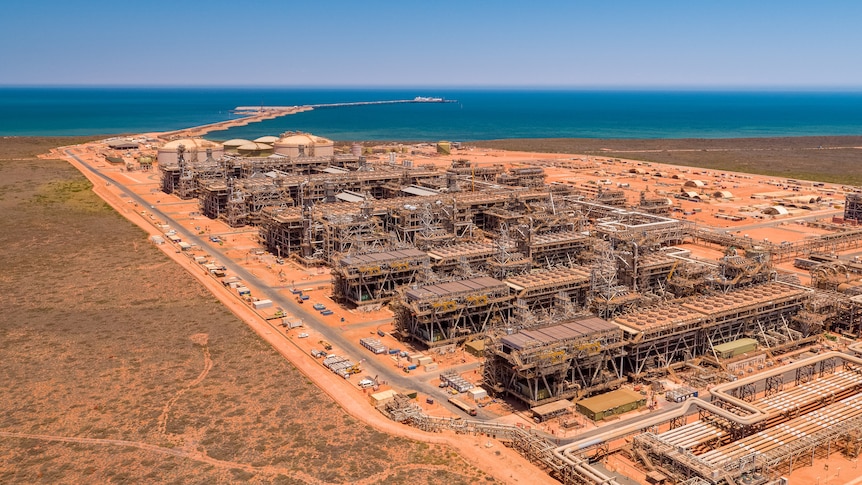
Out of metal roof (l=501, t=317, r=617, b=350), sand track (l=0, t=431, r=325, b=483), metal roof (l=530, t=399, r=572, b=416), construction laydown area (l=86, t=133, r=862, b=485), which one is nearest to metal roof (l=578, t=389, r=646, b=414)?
construction laydown area (l=86, t=133, r=862, b=485)

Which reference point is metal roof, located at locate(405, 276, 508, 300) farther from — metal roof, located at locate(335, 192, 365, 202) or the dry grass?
metal roof, located at locate(335, 192, 365, 202)

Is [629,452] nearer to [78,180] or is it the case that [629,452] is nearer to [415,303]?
[415,303]

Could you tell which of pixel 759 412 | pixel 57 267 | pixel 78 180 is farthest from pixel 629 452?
pixel 78 180

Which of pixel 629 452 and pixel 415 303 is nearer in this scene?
pixel 629 452

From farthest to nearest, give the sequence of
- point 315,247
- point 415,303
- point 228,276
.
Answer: point 315,247 → point 228,276 → point 415,303

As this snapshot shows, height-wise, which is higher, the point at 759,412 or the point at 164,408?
the point at 759,412

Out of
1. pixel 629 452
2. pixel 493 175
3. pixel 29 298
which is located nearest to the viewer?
pixel 629 452

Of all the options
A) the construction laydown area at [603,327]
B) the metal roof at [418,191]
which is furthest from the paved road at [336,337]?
the metal roof at [418,191]
